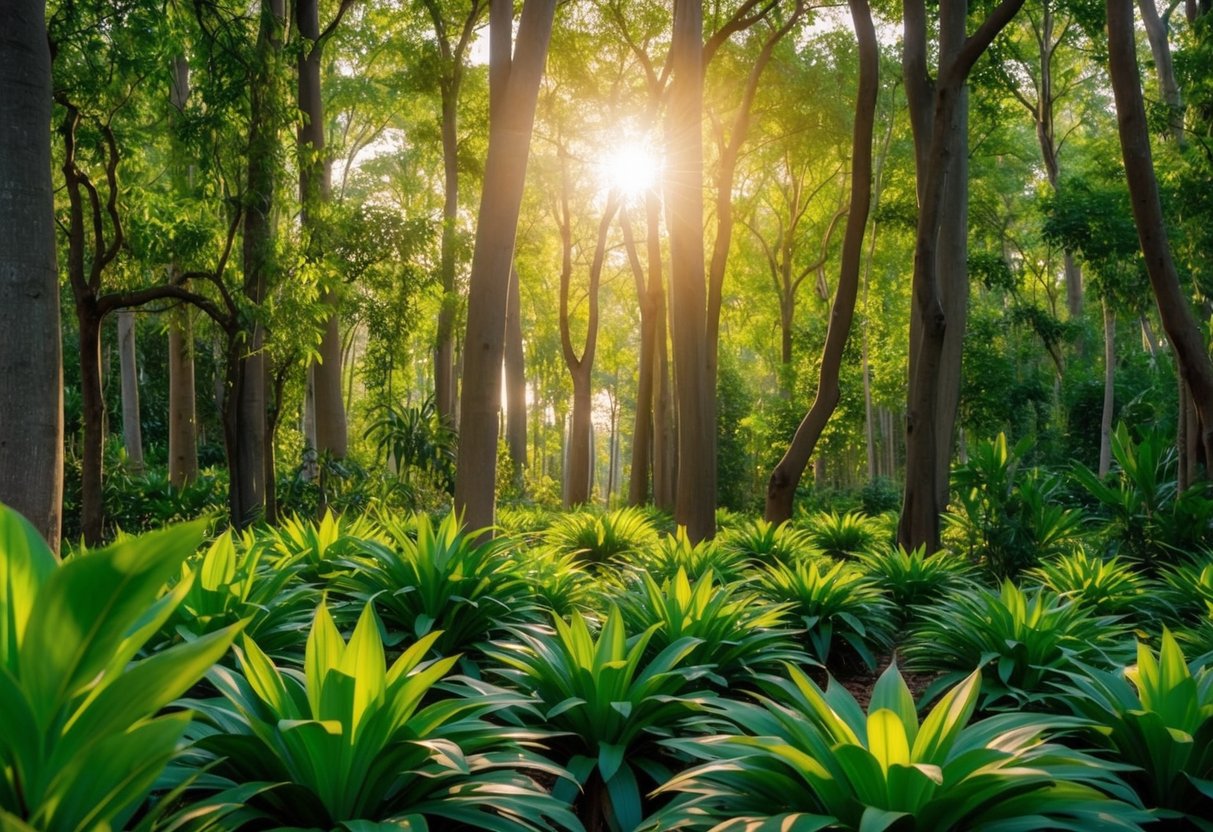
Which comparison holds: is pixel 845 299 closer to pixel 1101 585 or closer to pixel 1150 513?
pixel 1150 513

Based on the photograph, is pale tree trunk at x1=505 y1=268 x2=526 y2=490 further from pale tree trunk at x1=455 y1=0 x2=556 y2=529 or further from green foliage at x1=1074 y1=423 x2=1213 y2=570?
green foliage at x1=1074 y1=423 x2=1213 y2=570

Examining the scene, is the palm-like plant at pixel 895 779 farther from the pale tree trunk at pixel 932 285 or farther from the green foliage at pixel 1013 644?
the pale tree trunk at pixel 932 285

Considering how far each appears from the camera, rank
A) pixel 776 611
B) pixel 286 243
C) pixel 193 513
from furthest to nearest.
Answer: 1. pixel 193 513
2. pixel 286 243
3. pixel 776 611

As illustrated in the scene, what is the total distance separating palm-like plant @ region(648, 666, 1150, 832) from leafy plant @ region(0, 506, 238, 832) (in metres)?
1.29

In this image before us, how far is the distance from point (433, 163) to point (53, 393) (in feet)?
76.2

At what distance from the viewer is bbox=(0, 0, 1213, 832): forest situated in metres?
2.22

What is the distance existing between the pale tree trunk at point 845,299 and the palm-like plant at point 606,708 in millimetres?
7789

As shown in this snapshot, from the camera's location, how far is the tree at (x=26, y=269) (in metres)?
4.64

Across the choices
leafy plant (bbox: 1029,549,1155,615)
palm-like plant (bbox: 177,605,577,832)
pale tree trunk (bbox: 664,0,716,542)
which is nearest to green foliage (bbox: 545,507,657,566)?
pale tree trunk (bbox: 664,0,716,542)

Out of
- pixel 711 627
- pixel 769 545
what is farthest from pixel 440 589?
pixel 769 545

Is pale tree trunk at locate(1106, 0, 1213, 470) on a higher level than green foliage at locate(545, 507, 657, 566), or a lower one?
higher

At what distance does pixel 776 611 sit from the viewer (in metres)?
4.50

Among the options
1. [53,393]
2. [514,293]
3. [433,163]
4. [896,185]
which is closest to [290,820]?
[53,393]

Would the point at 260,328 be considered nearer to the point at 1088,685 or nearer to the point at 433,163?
the point at 1088,685
